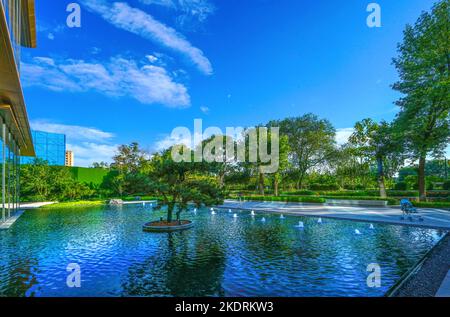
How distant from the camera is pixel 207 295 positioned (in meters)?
5.57

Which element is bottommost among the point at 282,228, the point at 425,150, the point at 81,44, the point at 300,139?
the point at 282,228

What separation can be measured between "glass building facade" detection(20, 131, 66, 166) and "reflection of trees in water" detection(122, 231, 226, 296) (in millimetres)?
55669

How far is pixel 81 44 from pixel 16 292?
17.7 m

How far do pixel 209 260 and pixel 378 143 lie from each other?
2917cm

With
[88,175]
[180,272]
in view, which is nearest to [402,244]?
[180,272]

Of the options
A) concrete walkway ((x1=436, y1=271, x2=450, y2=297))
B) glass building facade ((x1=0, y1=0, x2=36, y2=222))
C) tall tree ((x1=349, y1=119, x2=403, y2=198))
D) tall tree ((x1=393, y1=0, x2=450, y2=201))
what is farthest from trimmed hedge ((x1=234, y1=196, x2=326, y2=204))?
glass building facade ((x1=0, y1=0, x2=36, y2=222))

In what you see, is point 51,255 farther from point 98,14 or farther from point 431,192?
point 431,192

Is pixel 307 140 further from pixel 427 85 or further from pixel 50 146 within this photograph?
pixel 50 146

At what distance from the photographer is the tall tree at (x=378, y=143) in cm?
2816

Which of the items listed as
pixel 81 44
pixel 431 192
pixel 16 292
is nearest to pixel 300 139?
pixel 431 192

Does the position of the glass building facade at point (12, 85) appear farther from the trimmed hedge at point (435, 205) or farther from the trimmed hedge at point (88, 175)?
the trimmed hedge at point (435, 205)

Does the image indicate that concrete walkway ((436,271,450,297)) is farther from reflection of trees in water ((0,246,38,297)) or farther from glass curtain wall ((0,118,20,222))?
glass curtain wall ((0,118,20,222))

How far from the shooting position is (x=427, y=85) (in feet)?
80.1

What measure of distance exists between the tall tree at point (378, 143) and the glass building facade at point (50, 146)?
2241 inches
